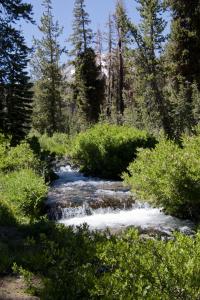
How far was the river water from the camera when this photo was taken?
11203mm

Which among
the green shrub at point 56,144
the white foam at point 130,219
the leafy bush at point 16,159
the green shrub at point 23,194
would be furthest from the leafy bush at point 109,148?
the green shrub at point 23,194

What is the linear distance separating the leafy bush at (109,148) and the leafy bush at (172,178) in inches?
299

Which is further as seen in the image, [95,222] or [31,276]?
[95,222]

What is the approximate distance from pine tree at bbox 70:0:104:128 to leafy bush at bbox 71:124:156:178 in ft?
65.1

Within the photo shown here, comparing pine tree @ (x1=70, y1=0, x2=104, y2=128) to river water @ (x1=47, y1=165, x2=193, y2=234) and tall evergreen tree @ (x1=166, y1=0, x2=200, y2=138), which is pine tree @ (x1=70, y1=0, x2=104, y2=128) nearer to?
tall evergreen tree @ (x1=166, y1=0, x2=200, y2=138)

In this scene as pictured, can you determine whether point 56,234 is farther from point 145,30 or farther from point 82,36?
point 82,36

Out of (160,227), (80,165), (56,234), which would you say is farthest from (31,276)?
(80,165)

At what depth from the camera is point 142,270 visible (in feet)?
14.2

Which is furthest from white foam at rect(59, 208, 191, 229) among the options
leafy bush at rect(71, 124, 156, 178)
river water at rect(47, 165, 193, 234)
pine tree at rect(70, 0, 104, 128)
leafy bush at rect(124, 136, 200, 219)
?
pine tree at rect(70, 0, 104, 128)

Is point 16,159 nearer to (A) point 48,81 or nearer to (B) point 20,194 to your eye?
(B) point 20,194

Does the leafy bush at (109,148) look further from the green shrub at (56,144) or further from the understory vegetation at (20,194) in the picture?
the understory vegetation at (20,194)

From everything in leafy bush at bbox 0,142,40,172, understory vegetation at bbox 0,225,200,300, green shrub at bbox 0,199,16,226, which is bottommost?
green shrub at bbox 0,199,16,226

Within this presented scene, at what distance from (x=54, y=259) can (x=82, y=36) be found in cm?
3826

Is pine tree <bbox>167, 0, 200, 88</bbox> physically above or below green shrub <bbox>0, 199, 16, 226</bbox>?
above
